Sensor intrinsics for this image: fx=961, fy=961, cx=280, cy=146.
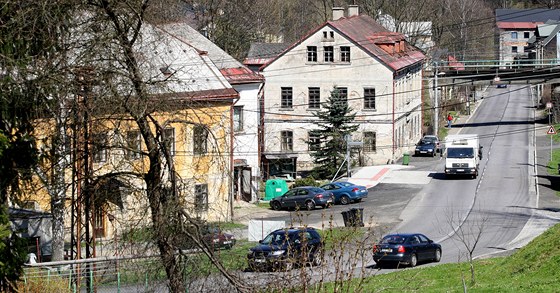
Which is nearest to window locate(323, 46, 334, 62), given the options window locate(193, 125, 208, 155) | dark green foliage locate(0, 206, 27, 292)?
window locate(193, 125, 208, 155)

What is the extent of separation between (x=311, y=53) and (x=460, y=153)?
12.6 meters

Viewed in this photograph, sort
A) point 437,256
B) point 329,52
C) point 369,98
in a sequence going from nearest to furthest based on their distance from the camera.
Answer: point 437,256 < point 329,52 < point 369,98

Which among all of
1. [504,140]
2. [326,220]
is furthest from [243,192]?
[504,140]

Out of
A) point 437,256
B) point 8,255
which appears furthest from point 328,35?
point 8,255

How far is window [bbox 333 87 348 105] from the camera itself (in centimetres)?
5580

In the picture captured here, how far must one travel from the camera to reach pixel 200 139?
1614 cm

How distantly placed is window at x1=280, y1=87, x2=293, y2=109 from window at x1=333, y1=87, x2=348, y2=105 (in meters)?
3.15

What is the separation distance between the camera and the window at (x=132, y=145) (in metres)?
15.6

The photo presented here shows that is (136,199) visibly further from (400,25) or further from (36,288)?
(400,25)

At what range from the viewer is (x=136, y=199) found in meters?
16.1

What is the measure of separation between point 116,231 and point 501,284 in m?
10.1

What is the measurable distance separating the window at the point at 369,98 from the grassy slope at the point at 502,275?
31353 millimetres

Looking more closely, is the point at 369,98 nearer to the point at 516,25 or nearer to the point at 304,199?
the point at 304,199

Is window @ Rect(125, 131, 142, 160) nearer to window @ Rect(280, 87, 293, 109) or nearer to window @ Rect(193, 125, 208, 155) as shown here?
window @ Rect(193, 125, 208, 155)
